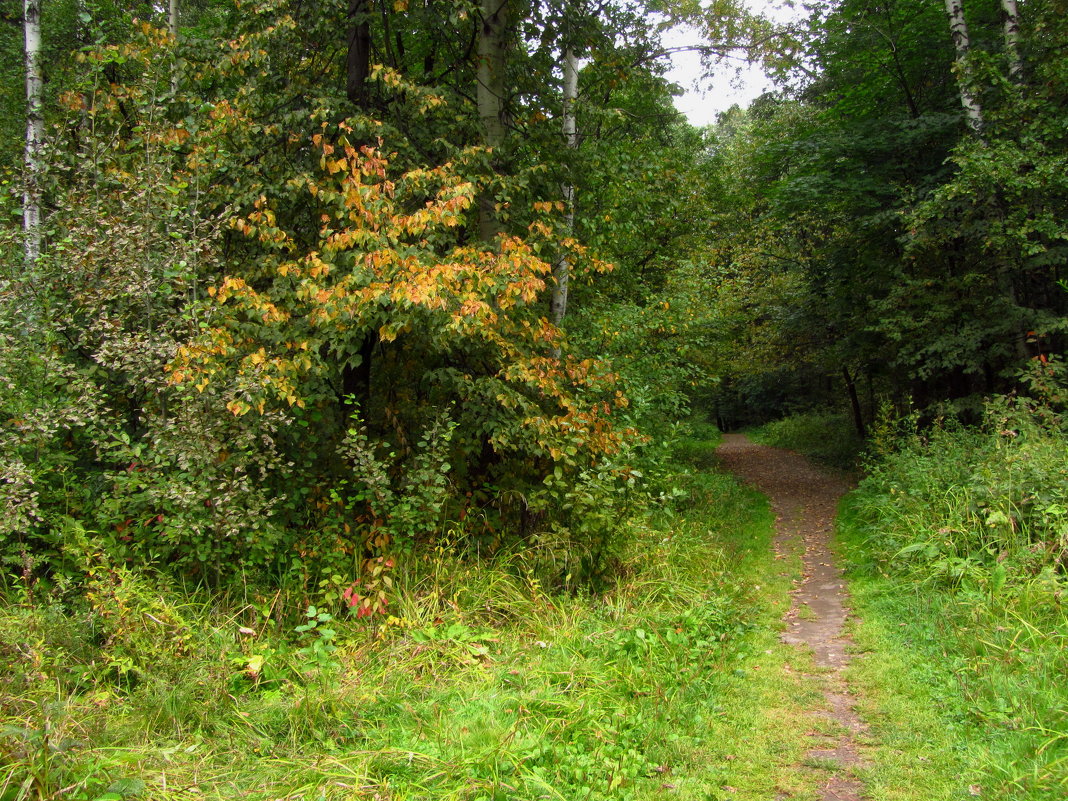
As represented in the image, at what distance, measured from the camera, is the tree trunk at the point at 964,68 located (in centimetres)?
1046

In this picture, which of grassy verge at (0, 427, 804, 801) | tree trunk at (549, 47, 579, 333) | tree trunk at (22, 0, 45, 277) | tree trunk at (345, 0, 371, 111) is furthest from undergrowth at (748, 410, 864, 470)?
tree trunk at (22, 0, 45, 277)

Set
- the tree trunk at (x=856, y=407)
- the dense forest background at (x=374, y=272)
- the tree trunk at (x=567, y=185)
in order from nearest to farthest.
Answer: the dense forest background at (x=374, y=272), the tree trunk at (x=567, y=185), the tree trunk at (x=856, y=407)

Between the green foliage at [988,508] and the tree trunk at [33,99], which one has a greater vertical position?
the tree trunk at [33,99]

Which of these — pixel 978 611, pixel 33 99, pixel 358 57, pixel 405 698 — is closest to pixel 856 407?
pixel 978 611

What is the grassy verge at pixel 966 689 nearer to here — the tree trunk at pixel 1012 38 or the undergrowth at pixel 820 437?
the tree trunk at pixel 1012 38

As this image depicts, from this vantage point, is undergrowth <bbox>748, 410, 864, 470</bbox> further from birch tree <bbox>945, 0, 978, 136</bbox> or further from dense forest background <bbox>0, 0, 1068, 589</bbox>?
birch tree <bbox>945, 0, 978, 136</bbox>

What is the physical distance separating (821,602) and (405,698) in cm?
495

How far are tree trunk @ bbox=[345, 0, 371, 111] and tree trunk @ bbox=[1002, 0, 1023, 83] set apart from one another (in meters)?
9.43

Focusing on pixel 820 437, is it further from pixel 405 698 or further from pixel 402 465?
pixel 405 698

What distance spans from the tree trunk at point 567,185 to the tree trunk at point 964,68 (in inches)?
231

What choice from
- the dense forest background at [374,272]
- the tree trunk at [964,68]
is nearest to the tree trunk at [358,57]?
the dense forest background at [374,272]

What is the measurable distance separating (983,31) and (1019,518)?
9953mm

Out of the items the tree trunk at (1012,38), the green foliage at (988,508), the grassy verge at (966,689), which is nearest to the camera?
the grassy verge at (966,689)

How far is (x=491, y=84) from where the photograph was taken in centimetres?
753
